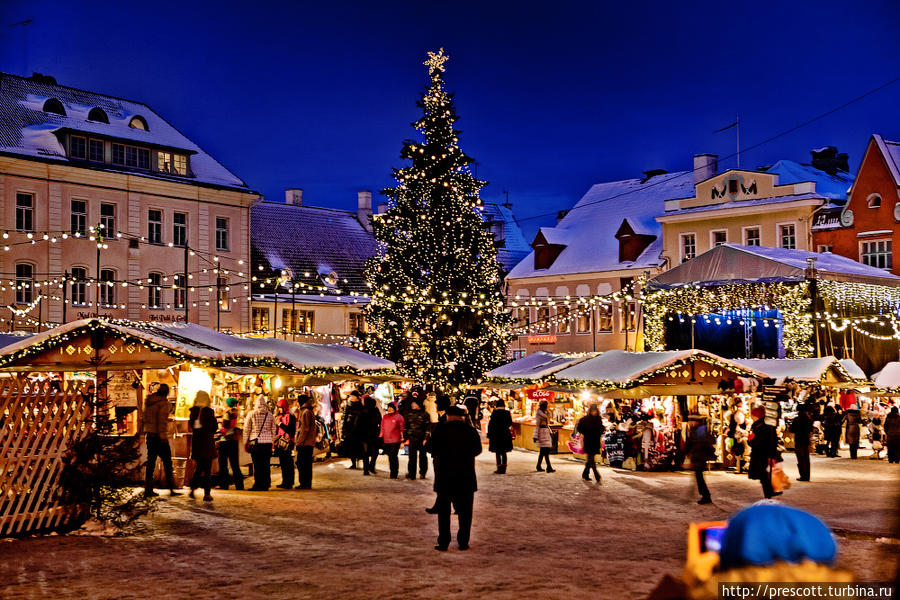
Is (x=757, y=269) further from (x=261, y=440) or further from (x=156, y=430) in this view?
(x=156, y=430)

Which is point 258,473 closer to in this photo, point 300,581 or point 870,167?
point 300,581

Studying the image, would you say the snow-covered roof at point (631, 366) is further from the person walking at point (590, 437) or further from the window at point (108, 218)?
the window at point (108, 218)

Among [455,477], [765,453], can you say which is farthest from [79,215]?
[455,477]

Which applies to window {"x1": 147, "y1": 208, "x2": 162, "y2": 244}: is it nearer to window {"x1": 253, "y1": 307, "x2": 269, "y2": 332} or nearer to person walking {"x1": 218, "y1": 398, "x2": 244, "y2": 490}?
window {"x1": 253, "y1": 307, "x2": 269, "y2": 332}

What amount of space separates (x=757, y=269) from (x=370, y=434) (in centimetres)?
1978

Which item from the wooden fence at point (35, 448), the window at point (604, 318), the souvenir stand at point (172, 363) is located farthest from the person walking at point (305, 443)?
the window at point (604, 318)

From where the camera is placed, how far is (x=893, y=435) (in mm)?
25719

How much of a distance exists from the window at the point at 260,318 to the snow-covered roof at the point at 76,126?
582cm

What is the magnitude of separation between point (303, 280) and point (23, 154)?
56.7 ft

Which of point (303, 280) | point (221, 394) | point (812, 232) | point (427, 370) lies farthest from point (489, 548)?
point (303, 280)

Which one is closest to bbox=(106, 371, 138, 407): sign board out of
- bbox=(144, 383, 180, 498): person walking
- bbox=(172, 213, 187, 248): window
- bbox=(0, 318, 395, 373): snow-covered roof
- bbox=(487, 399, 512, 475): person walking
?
bbox=(0, 318, 395, 373): snow-covered roof

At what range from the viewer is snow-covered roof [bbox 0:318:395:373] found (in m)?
19.0

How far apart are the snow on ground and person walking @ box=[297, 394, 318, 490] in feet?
1.74

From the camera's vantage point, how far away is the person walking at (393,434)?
20828mm
